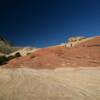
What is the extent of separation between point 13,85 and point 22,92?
202cm

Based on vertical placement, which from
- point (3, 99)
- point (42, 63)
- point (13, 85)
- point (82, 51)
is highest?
point (82, 51)

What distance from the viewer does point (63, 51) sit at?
2862 cm

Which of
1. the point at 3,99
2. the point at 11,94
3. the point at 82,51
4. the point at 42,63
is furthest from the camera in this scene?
the point at 82,51

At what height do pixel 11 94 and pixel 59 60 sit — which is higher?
pixel 59 60

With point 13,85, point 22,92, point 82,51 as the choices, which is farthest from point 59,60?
point 22,92

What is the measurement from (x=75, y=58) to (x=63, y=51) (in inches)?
175

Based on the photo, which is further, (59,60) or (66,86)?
(59,60)

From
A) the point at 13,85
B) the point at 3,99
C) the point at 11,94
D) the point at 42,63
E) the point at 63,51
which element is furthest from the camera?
the point at 63,51

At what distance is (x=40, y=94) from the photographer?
390 inches

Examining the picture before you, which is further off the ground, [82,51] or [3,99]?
[82,51]

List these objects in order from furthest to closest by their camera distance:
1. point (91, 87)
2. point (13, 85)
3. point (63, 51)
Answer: point (63, 51), point (13, 85), point (91, 87)

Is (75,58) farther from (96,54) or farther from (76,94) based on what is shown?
(76,94)

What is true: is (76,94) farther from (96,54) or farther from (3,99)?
(96,54)

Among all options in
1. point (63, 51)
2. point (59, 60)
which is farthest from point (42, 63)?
point (63, 51)
